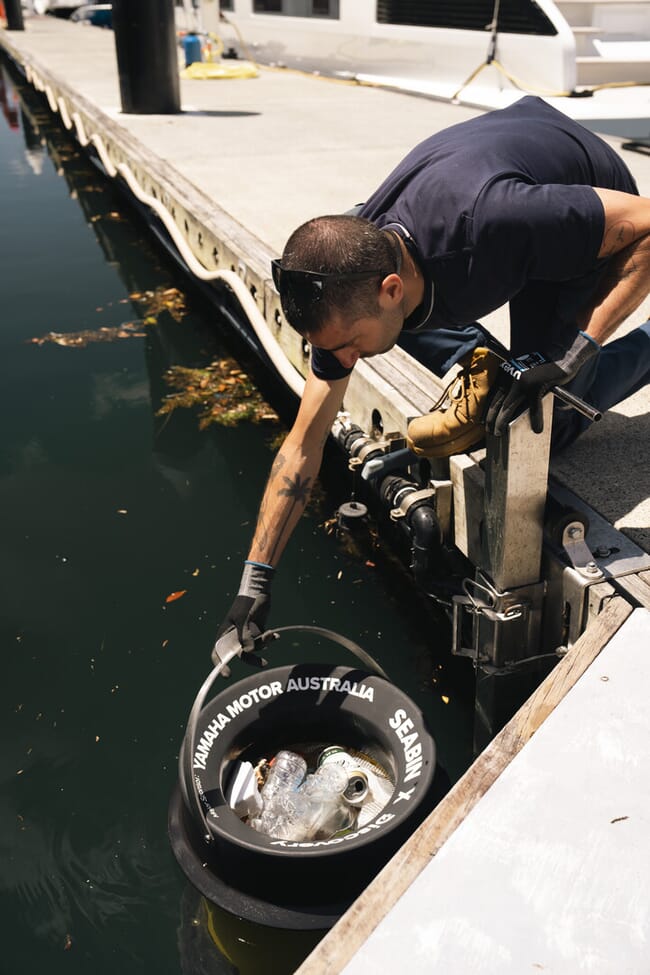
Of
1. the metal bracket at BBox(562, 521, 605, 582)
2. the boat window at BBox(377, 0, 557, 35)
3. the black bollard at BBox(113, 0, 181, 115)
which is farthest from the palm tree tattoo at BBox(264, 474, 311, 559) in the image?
the boat window at BBox(377, 0, 557, 35)

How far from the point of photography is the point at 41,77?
17.6 metres

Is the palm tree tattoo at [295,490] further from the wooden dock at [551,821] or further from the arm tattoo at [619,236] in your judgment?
the arm tattoo at [619,236]

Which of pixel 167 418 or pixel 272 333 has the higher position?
pixel 272 333

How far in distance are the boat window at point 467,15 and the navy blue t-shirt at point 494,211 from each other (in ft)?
32.1

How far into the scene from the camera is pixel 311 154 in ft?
30.2

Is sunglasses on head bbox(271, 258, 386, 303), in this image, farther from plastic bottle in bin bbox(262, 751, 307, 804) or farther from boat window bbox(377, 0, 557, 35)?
boat window bbox(377, 0, 557, 35)

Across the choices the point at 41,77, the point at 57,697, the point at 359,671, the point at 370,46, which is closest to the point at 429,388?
the point at 359,671

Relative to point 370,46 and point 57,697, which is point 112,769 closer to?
point 57,697

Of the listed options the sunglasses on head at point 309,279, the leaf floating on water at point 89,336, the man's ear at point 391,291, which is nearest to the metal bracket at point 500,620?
the man's ear at point 391,291

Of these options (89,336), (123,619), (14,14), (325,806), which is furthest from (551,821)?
(14,14)

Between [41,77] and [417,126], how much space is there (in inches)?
402

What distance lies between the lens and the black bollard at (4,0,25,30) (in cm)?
2947

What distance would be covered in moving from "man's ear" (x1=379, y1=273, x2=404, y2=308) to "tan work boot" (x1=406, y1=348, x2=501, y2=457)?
52 centimetres

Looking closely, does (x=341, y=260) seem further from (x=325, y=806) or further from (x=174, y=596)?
(x=174, y=596)
